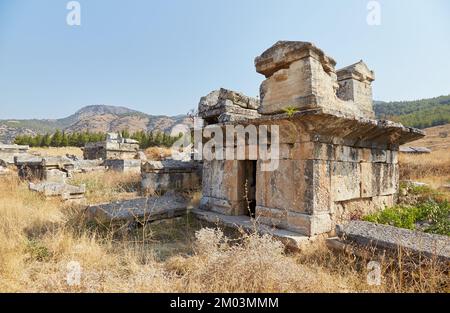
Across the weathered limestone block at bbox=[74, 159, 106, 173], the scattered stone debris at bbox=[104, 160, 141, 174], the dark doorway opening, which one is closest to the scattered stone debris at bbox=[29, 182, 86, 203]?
the dark doorway opening

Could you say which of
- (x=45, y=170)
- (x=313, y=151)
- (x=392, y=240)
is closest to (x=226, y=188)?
(x=313, y=151)

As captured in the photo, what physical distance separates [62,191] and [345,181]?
251 inches

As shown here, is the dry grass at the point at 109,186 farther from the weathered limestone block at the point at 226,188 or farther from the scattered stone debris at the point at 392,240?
the scattered stone debris at the point at 392,240

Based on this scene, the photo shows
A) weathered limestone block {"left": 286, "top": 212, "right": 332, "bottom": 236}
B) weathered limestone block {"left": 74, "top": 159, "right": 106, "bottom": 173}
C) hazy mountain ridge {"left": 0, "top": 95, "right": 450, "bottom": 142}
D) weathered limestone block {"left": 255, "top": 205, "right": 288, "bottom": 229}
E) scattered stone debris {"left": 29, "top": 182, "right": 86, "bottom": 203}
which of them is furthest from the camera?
hazy mountain ridge {"left": 0, "top": 95, "right": 450, "bottom": 142}

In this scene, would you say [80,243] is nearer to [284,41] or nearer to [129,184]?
[284,41]

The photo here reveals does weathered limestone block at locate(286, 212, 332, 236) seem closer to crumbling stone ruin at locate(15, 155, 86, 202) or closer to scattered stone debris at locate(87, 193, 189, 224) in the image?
scattered stone debris at locate(87, 193, 189, 224)

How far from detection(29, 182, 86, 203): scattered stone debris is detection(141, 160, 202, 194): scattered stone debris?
159 centimetres

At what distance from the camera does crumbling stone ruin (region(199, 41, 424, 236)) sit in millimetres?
3844

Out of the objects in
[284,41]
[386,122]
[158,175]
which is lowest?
[158,175]

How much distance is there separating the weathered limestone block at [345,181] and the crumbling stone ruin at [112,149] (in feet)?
47.1

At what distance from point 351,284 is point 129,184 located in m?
7.50

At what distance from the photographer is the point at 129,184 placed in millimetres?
8883

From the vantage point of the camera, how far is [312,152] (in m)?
3.84
